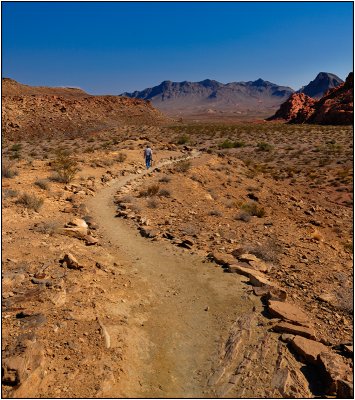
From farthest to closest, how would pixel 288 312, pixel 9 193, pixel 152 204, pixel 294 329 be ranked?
pixel 152 204 → pixel 9 193 → pixel 288 312 → pixel 294 329

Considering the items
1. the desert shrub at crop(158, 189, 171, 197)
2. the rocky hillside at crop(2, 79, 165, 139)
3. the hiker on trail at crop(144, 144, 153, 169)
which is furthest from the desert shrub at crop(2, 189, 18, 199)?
the rocky hillside at crop(2, 79, 165, 139)

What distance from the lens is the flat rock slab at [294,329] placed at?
241 inches

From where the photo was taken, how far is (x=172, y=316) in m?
6.78

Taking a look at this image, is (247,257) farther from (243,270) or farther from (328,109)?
(328,109)

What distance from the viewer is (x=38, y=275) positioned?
7012mm

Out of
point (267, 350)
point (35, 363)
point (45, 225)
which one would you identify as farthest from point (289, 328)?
point (45, 225)

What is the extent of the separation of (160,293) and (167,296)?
7.3 inches

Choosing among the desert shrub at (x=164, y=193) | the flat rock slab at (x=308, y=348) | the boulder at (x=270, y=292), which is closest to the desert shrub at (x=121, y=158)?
the desert shrub at (x=164, y=193)

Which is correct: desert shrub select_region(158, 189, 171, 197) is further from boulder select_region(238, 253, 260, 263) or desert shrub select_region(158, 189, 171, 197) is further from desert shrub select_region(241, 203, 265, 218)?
boulder select_region(238, 253, 260, 263)

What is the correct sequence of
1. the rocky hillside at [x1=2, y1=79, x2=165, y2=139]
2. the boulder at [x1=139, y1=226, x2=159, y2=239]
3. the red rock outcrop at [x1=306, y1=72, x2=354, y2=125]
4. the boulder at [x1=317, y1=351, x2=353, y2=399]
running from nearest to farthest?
the boulder at [x1=317, y1=351, x2=353, y2=399]
the boulder at [x1=139, y1=226, x2=159, y2=239]
the rocky hillside at [x1=2, y1=79, x2=165, y2=139]
the red rock outcrop at [x1=306, y1=72, x2=354, y2=125]

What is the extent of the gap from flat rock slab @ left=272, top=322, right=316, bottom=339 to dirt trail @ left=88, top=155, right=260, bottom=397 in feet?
2.50

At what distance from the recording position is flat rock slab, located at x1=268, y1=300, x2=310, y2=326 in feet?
21.3

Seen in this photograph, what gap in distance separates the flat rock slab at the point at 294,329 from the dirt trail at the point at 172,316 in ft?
2.50

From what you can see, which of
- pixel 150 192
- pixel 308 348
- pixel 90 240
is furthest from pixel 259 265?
pixel 150 192
